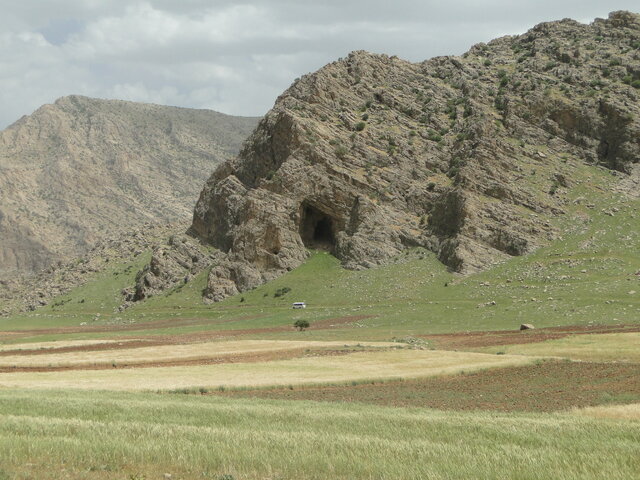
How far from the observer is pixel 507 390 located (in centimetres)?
3606

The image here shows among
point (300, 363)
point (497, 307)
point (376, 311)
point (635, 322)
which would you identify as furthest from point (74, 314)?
point (635, 322)

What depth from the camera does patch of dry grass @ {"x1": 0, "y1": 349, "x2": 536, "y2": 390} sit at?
40750 millimetres

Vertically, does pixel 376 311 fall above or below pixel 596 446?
below

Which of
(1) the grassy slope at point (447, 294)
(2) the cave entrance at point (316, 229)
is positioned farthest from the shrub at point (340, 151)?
(1) the grassy slope at point (447, 294)

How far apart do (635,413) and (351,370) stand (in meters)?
24.7

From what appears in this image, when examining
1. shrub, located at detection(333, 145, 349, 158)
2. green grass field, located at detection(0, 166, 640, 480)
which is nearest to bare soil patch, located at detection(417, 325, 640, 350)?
green grass field, located at detection(0, 166, 640, 480)

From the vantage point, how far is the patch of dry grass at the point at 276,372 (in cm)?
4075

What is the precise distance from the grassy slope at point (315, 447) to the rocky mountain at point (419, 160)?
325 feet

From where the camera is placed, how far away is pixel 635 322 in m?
72.2

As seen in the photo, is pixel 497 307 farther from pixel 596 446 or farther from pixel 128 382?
pixel 596 446

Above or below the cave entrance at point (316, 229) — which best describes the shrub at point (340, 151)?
above

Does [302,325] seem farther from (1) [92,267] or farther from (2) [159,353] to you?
(1) [92,267]

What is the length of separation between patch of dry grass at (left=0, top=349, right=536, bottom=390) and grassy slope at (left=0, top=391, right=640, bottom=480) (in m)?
18.7

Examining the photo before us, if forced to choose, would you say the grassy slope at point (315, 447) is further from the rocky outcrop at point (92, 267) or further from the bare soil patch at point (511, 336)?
the rocky outcrop at point (92, 267)
